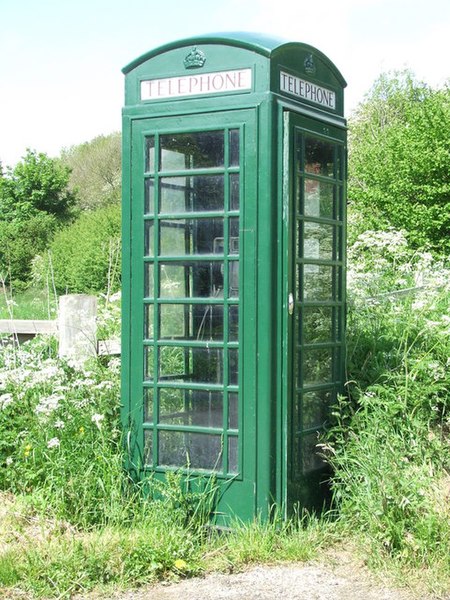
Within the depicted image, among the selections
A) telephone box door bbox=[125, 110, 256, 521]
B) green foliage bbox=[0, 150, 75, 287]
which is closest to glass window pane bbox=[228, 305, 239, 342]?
telephone box door bbox=[125, 110, 256, 521]

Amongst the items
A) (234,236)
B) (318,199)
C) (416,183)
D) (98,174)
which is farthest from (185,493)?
(98,174)

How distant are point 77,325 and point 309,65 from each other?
298 cm

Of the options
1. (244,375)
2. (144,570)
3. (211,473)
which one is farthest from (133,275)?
(144,570)

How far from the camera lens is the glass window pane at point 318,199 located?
5.47 m

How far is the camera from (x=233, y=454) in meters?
5.23

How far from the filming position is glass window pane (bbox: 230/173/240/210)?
5215mm

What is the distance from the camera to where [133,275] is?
548cm

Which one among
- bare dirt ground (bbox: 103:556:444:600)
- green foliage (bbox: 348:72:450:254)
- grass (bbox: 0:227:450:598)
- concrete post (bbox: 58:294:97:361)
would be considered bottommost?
bare dirt ground (bbox: 103:556:444:600)

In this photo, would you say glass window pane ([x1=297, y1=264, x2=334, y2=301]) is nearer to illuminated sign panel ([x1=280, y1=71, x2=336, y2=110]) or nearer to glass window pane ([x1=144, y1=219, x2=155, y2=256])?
glass window pane ([x1=144, y1=219, x2=155, y2=256])

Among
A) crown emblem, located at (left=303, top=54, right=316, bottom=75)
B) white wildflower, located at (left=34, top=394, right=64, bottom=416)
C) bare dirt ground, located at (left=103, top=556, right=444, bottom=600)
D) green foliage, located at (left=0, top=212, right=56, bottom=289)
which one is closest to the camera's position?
bare dirt ground, located at (left=103, top=556, right=444, bottom=600)

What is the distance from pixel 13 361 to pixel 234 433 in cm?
256

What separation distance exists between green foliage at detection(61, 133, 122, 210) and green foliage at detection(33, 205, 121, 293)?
13827 millimetres

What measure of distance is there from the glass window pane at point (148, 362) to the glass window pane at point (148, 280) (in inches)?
13.0

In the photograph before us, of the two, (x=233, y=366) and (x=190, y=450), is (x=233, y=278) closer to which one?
(x=233, y=366)
